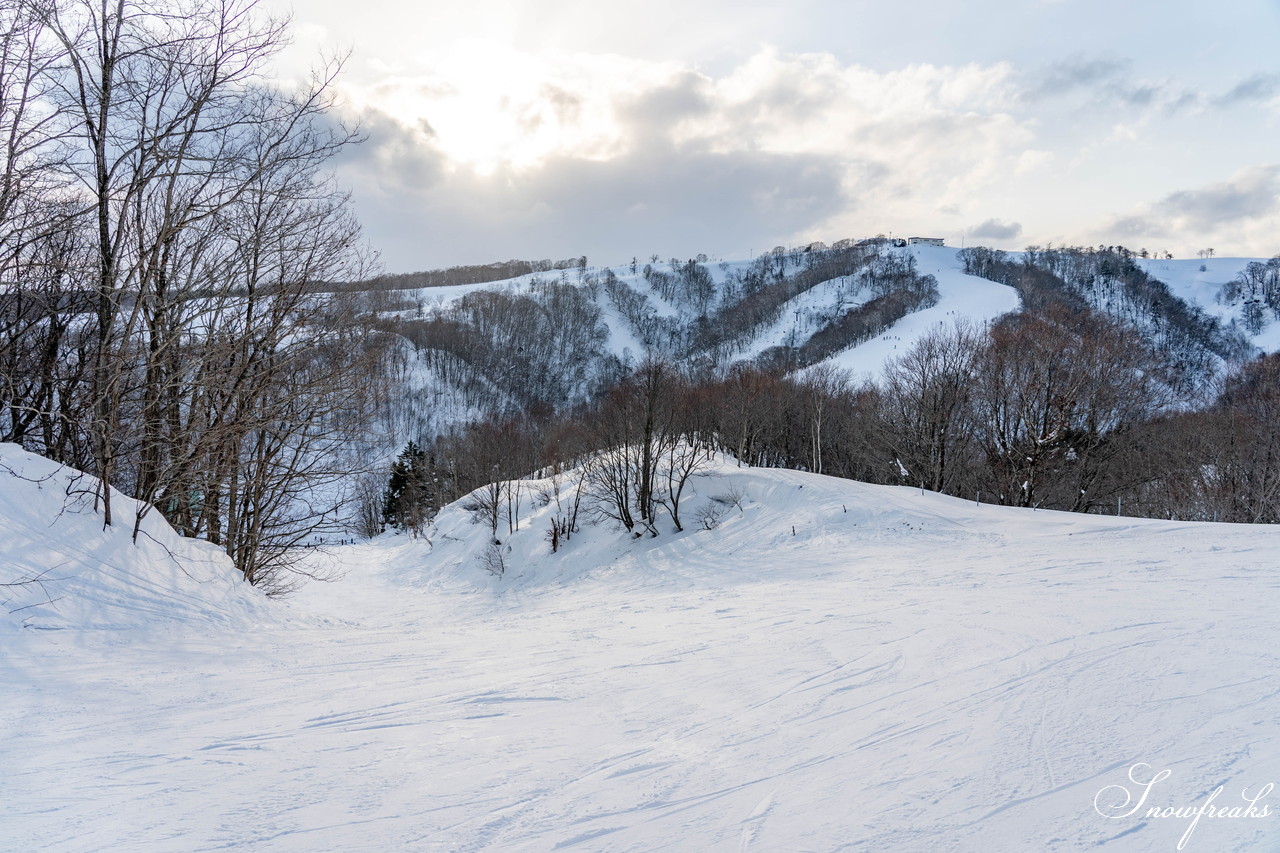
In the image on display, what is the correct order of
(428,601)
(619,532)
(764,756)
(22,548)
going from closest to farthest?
1. (764,756)
2. (22,548)
3. (428,601)
4. (619,532)

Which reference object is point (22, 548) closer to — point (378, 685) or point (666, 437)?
point (378, 685)

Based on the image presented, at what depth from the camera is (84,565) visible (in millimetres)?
6617

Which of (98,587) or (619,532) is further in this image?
(619,532)

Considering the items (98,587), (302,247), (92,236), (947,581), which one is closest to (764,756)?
(98,587)

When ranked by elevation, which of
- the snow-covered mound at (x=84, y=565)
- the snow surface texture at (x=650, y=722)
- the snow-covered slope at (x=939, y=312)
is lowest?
the snow surface texture at (x=650, y=722)

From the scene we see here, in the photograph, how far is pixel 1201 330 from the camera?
139 meters

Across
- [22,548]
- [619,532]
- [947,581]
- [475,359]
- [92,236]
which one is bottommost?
[619,532]

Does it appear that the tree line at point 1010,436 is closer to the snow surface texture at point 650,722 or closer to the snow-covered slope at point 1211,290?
the snow surface texture at point 650,722

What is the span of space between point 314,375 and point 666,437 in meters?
21.3

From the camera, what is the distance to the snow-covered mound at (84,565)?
19.2ft

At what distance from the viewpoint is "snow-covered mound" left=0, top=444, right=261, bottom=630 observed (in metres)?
5.85

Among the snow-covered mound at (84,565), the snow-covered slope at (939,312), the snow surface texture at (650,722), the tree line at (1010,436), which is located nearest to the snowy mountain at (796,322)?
the snow-covered slope at (939,312)

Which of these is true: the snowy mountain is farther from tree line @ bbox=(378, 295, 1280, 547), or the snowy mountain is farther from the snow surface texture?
the snow surface texture

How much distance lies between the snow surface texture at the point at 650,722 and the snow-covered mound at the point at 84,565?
0.05 meters
